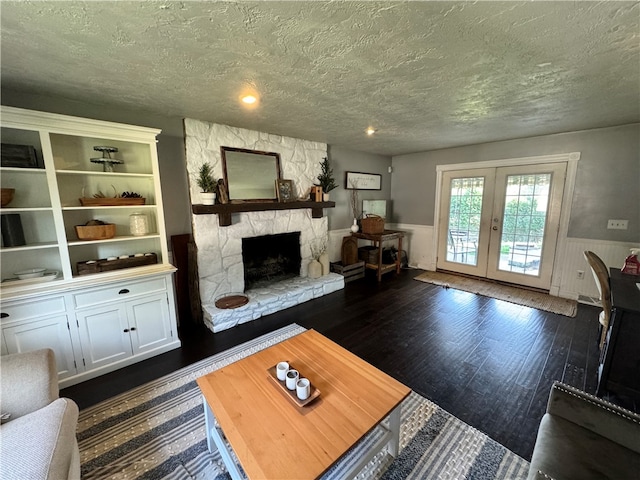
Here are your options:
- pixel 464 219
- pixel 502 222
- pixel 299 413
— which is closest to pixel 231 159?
pixel 299 413

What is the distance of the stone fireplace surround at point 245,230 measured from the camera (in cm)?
289

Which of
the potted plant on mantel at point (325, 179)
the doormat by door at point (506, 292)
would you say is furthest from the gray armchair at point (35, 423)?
the doormat by door at point (506, 292)

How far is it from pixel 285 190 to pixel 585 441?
3.38 meters

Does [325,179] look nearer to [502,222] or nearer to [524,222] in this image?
[502,222]

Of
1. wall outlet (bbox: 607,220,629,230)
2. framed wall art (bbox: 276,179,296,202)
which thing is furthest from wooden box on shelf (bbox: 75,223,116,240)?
wall outlet (bbox: 607,220,629,230)

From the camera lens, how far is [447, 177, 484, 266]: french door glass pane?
4398 mm

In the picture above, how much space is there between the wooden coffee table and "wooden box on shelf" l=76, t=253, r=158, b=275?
1.47 m

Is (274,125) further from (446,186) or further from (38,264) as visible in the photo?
(446,186)

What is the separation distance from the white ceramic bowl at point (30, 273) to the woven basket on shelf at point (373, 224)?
4.01m

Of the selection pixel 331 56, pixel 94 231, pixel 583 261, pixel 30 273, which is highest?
pixel 331 56

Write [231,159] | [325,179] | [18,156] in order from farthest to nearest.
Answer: [325,179]
[231,159]
[18,156]

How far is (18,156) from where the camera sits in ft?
6.17

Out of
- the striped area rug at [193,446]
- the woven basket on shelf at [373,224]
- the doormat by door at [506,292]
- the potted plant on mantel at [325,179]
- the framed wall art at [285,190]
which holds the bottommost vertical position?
the striped area rug at [193,446]

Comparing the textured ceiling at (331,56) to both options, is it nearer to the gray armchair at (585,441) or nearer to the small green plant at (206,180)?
the small green plant at (206,180)
